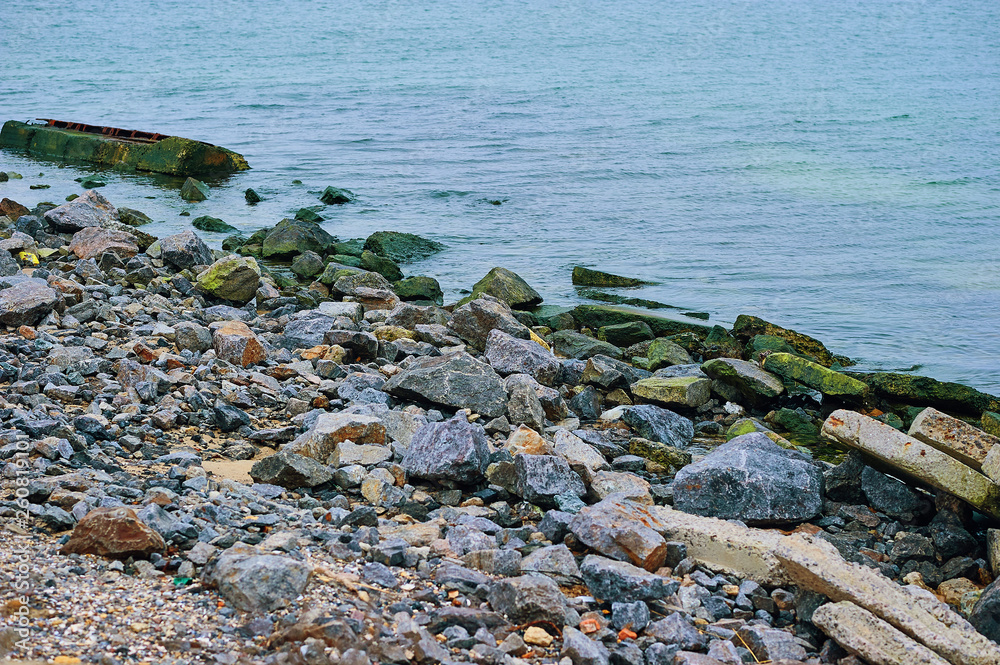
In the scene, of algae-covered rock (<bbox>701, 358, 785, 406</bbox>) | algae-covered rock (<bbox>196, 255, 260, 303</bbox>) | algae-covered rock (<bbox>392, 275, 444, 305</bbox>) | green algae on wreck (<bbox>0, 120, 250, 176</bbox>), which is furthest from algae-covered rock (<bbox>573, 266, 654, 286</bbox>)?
green algae on wreck (<bbox>0, 120, 250, 176</bbox>)

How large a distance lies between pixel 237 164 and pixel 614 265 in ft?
34.2

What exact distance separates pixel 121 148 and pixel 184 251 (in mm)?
11342

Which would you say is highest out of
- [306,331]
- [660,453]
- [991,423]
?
[306,331]

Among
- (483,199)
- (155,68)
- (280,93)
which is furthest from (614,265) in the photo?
(155,68)

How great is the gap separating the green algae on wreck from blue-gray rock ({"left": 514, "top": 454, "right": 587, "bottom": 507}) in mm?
16159

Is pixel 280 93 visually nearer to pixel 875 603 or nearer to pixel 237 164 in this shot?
pixel 237 164

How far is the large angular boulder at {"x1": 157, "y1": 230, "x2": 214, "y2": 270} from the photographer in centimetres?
1020

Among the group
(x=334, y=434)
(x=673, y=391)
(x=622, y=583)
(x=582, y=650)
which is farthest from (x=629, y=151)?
(x=582, y=650)

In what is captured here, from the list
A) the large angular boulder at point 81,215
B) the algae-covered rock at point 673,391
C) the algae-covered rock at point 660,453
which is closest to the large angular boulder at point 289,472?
the algae-covered rock at point 660,453

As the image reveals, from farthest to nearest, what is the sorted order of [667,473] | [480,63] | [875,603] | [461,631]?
[480,63]
[667,473]
[875,603]
[461,631]

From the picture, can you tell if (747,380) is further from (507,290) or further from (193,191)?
(193,191)

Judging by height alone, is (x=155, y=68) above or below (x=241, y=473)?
above

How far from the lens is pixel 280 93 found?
33.0 metres

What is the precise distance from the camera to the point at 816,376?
8406 mm
